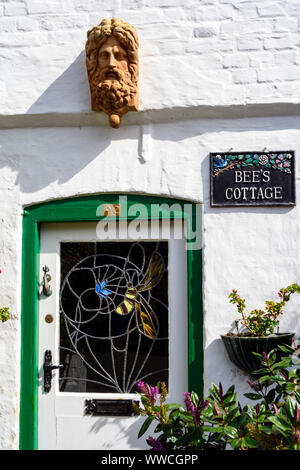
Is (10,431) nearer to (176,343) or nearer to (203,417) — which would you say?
(176,343)

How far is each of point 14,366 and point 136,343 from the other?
0.80 m

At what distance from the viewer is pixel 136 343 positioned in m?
3.32

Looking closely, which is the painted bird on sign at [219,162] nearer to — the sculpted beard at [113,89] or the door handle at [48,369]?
the sculpted beard at [113,89]

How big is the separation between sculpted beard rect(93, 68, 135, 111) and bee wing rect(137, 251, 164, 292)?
102cm

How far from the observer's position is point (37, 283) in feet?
11.1

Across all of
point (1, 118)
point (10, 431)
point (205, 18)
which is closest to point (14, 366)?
point (10, 431)

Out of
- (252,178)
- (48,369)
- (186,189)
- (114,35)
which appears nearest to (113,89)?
(114,35)

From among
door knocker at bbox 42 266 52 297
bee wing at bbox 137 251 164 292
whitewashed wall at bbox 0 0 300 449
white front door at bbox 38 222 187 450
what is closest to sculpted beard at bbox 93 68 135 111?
whitewashed wall at bbox 0 0 300 449

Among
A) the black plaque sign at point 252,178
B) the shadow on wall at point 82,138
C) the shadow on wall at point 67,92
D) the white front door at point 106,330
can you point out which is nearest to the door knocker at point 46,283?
the white front door at point 106,330

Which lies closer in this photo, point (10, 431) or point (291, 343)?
point (291, 343)

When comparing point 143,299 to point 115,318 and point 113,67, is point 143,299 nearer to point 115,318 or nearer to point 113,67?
point 115,318

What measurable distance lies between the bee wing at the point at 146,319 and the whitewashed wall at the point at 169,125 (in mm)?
370

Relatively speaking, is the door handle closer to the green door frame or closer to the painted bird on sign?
the green door frame
